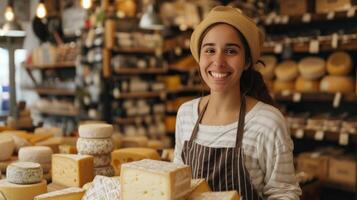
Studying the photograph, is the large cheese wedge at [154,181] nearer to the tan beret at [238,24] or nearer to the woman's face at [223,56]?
the woman's face at [223,56]

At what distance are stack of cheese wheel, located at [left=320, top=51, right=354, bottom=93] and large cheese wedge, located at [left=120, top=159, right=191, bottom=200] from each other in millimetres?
A: 3313

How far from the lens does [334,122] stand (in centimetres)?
417

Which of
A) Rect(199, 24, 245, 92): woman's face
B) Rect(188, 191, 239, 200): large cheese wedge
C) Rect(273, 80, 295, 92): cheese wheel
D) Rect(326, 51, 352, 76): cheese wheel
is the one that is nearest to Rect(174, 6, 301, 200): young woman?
Rect(199, 24, 245, 92): woman's face

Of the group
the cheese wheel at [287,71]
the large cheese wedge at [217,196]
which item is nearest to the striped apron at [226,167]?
the large cheese wedge at [217,196]

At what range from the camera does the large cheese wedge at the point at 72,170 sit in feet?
→ 5.81

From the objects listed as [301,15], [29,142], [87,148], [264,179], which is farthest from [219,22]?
[301,15]

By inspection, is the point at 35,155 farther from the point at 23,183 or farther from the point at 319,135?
the point at 319,135

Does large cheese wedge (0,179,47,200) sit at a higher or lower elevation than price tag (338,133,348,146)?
higher

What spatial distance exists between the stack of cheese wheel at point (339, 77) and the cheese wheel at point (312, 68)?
0.07m

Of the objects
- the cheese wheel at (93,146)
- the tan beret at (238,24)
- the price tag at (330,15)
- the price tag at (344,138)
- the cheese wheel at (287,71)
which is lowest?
the price tag at (344,138)

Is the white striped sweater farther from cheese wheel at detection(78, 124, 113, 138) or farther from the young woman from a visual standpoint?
cheese wheel at detection(78, 124, 113, 138)

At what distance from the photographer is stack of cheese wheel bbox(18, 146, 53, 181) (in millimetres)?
1960

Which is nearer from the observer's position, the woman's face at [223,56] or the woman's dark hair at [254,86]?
the woman's face at [223,56]

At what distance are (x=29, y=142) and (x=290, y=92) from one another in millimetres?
2954
